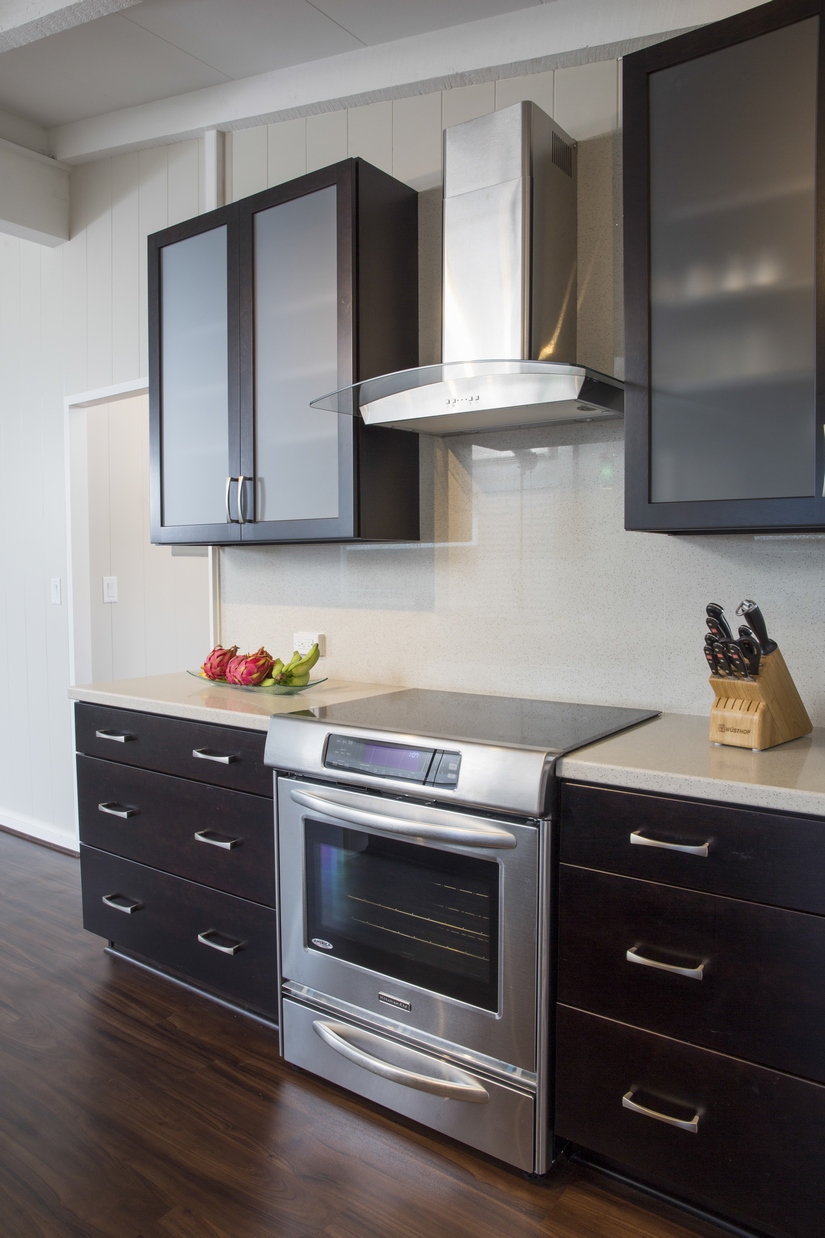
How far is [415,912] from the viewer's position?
1.81 m

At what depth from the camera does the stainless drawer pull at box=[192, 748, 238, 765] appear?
216 cm

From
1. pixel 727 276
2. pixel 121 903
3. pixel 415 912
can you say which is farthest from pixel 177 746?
pixel 727 276

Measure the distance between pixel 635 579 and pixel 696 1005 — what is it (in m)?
1.01

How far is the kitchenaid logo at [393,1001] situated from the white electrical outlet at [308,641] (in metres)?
1.15

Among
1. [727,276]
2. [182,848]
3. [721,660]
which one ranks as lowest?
[182,848]

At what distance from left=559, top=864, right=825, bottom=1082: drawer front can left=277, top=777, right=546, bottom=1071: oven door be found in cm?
10

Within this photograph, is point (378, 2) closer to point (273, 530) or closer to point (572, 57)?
point (572, 57)

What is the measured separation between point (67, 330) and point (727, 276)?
9.34 ft

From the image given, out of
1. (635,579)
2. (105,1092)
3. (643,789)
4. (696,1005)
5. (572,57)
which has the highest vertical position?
(572,57)

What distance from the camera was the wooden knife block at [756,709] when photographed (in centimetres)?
163

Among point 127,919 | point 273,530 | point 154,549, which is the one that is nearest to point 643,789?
point 273,530

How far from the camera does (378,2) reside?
7.39 feet

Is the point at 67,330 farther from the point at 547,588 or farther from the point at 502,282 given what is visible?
the point at 547,588

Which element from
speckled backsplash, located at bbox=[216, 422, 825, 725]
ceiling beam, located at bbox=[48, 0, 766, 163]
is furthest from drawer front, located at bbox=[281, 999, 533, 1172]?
ceiling beam, located at bbox=[48, 0, 766, 163]
